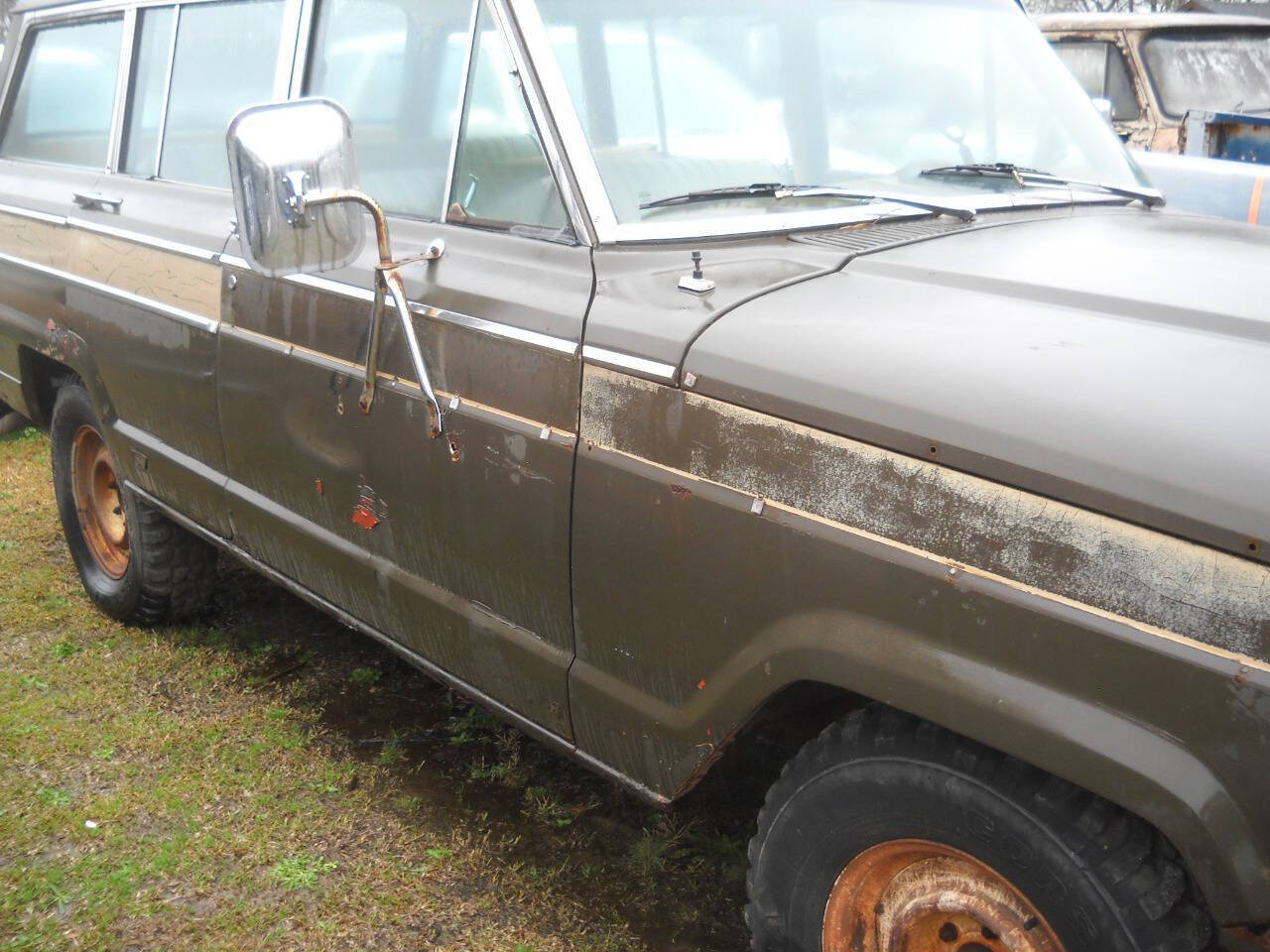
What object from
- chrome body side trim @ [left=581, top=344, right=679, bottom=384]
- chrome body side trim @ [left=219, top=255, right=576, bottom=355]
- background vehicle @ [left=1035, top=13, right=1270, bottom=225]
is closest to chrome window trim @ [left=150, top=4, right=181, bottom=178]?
chrome body side trim @ [left=219, top=255, right=576, bottom=355]

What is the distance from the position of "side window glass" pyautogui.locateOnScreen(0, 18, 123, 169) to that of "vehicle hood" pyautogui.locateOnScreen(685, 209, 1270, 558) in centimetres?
284

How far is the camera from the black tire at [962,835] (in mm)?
1613

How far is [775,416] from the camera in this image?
188 cm

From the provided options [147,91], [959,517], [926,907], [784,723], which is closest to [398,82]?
[147,91]

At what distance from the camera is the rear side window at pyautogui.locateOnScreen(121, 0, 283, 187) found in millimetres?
3234

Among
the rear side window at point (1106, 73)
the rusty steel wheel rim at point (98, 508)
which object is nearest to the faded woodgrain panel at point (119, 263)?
the rusty steel wheel rim at point (98, 508)

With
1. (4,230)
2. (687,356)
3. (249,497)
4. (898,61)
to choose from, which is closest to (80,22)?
(4,230)

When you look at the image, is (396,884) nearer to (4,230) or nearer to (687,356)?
(687,356)

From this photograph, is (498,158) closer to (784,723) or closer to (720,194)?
(720,194)

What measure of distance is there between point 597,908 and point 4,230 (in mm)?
3128

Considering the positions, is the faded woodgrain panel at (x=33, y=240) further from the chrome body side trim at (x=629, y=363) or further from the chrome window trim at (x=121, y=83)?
the chrome body side trim at (x=629, y=363)

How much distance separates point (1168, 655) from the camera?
4.85ft

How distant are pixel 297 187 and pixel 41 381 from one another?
2594 mm

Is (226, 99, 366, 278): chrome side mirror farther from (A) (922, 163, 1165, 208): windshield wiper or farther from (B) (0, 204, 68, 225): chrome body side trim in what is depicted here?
(B) (0, 204, 68, 225): chrome body side trim
